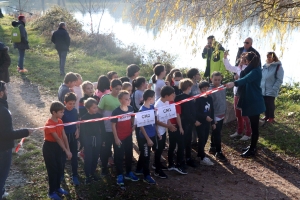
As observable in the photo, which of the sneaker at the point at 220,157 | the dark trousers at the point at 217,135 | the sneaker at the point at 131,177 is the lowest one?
the sneaker at the point at 220,157

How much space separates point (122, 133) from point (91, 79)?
22.6ft

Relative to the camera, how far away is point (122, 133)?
18.6 feet

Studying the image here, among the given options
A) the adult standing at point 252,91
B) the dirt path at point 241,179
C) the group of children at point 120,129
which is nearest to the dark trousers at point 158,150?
the group of children at point 120,129

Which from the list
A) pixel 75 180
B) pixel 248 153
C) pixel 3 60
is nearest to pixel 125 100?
pixel 75 180

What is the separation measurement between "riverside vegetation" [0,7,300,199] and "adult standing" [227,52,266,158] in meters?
1.04

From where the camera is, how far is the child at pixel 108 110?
5.87 metres

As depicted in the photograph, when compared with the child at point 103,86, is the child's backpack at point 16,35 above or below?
above

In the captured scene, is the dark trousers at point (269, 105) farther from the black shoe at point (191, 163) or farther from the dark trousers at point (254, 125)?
the black shoe at point (191, 163)

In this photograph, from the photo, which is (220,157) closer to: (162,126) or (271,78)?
(162,126)

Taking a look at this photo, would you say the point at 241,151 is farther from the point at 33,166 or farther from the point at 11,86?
the point at 11,86

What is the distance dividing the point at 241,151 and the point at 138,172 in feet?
7.73

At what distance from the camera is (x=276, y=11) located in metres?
7.15

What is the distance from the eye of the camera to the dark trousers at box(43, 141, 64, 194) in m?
5.01

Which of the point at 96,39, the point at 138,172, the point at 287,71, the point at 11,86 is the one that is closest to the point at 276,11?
the point at 138,172
